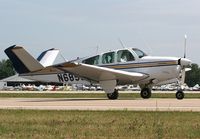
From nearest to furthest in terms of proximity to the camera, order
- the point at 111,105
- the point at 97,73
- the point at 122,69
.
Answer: the point at 111,105 → the point at 97,73 → the point at 122,69

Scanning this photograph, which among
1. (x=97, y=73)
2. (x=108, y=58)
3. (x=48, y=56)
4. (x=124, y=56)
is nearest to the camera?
(x=97, y=73)

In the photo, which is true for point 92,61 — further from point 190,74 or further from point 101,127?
→ point 190,74

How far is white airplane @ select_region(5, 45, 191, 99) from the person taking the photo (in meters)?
29.8

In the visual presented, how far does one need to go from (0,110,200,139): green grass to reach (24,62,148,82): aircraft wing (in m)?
13.7

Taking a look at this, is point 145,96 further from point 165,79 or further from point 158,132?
point 158,132

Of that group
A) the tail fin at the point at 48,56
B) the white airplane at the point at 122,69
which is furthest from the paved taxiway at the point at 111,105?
the tail fin at the point at 48,56

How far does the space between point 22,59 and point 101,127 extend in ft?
65.1

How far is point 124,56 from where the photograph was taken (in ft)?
99.6

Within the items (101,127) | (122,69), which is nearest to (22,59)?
(122,69)

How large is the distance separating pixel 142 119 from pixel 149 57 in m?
16.6

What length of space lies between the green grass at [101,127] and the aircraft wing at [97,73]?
13.7 m

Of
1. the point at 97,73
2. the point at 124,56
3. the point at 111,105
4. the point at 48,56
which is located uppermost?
the point at 124,56

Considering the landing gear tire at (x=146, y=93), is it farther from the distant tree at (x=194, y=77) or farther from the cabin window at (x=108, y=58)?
the distant tree at (x=194, y=77)

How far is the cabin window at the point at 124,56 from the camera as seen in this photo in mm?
30219
